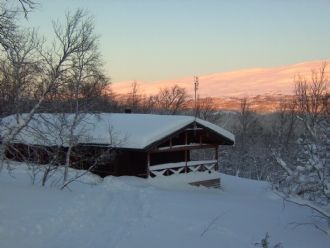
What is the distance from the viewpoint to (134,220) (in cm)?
1403

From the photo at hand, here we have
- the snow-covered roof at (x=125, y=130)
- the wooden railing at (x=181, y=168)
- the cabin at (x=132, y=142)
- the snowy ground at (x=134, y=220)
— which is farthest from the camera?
the wooden railing at (x=181, y=168)

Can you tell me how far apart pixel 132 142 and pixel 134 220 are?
30.2ft

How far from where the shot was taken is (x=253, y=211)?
18578mm

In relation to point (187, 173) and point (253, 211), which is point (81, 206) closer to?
point (253, 211)

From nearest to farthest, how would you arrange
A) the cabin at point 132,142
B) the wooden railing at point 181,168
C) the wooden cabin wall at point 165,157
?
the cabin at point 132,142, the wooden railing at point 181,168, the wooden cabin wall at point 165,157

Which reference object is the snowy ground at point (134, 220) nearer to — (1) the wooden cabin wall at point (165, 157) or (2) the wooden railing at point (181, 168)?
(2) the wooden railing at point (181, 168)

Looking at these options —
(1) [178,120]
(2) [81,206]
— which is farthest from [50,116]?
(1) [178,120]

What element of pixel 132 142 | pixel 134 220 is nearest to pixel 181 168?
pixel 132 142

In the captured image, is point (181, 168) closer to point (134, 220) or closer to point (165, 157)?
point (165, 157)

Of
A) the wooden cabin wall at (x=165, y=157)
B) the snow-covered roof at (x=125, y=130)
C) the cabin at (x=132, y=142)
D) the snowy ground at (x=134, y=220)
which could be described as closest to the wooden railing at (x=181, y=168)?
the cabin at (x=132, y=142)

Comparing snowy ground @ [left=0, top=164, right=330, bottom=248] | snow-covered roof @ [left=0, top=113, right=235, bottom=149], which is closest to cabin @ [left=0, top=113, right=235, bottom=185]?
snow-covered roof @ [left=0, top=113, right=235, bottom=149]

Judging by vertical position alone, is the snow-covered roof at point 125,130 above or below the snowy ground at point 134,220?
above

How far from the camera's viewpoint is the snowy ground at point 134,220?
11.7 metres

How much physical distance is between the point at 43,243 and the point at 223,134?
17.3 m
